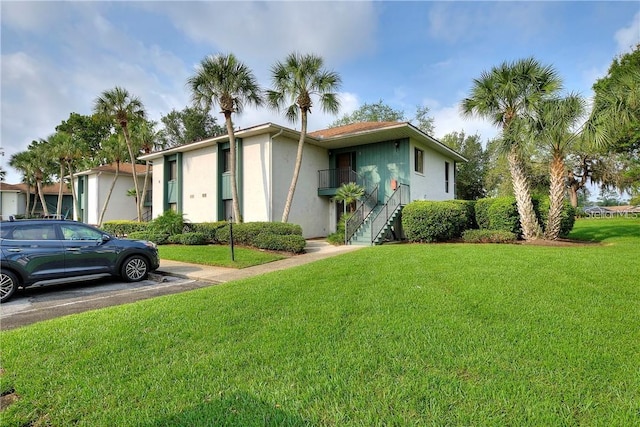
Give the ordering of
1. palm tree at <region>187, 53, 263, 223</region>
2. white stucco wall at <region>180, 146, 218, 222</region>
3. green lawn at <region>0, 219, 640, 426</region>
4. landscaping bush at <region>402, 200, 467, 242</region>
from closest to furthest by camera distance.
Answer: green lawn at <region>0, 219, 640, 426</region>
landscaping bush at <region>402, 200, 467, 242</region>
palm tree at <region>187, 53, 263, 223</region>
white stucco wall at <region>180, 146, 218, 222</region>

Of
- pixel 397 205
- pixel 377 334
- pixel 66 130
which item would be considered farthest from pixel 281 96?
pixel 66 130

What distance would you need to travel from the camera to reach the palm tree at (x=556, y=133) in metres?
10.9

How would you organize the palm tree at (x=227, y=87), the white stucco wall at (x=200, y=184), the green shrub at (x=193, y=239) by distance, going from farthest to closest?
the white stucco wall at (x=200, y=184) < the palm tree at (x=227, y=87) < the green shrub at (x=193, y=239)

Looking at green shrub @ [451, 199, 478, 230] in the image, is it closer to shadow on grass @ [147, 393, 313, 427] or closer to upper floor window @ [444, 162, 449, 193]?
upper floor window @ [444, 162, 449, 193]

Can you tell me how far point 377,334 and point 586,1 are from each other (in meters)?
12.2

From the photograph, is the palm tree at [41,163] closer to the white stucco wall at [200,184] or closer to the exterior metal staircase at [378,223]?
the white stucco wall at [200,184]

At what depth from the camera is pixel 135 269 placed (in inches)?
310

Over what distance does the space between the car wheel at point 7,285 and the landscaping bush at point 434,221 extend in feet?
40.8

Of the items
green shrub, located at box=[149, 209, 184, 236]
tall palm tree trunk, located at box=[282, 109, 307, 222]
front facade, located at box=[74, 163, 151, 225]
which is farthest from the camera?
front facade, located at box=[74, 163, 151, 225]

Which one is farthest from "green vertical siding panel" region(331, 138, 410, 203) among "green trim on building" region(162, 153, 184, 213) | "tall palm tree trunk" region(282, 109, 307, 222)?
"green trim on building" region(162, 153, 184, 213)

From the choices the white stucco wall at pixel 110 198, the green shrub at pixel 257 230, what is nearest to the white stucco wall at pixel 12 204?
the white stucco wall at pixel 110 198

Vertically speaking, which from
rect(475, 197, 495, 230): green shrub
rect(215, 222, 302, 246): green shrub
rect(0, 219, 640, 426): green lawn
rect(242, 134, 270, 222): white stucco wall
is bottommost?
rect(0, 219, 640, 426): green lawn

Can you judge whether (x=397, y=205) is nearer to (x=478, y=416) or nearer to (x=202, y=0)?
(x=202, y=0)

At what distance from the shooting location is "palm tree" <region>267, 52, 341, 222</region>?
1426 cm
